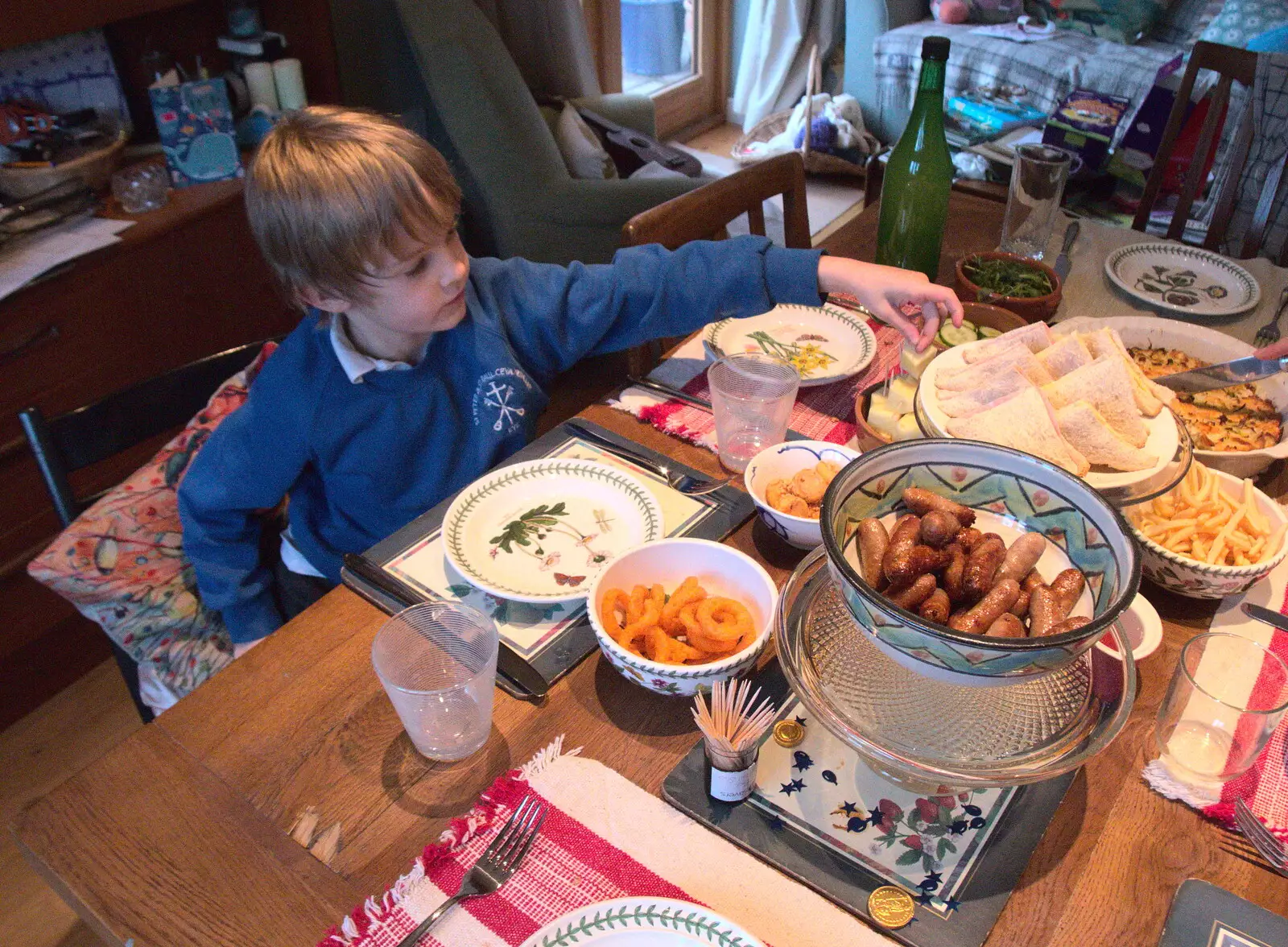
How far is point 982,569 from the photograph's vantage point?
0.72 metres

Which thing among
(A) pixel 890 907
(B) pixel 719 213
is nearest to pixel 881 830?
(A) pixel 890 907

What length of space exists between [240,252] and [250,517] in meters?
1.20

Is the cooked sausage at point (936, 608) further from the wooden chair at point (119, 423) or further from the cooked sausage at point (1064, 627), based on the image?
the wooden chair at point (119, 423)

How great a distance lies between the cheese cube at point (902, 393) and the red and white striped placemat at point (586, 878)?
1.79 feet

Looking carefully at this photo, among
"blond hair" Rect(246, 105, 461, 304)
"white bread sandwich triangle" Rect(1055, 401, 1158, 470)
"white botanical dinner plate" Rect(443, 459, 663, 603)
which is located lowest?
"white botanical dinner plate" Rect(443, 459, 663, 603)

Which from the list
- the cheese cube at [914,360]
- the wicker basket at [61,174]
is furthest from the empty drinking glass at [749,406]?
the wicker basket at [61,174]

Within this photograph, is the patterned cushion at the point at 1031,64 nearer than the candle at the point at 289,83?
No

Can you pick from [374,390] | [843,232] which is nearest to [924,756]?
[374,390]

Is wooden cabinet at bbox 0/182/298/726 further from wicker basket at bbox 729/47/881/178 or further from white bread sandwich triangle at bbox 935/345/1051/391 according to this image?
wicker basket at bbox 729/47/881/178

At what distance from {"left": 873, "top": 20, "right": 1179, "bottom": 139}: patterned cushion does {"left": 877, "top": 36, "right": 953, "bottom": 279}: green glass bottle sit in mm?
2280

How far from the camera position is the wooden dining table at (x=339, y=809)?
69 centimetres

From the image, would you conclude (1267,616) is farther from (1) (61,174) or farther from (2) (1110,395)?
(1) (61,174)

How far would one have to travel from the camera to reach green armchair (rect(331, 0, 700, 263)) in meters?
2.41

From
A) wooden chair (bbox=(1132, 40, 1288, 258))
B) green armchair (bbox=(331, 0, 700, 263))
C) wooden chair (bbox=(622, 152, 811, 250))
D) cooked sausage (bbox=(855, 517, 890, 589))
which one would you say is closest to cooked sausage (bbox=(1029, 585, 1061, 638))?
cooked sausage (bbox=(855, 517, 890, 589))
